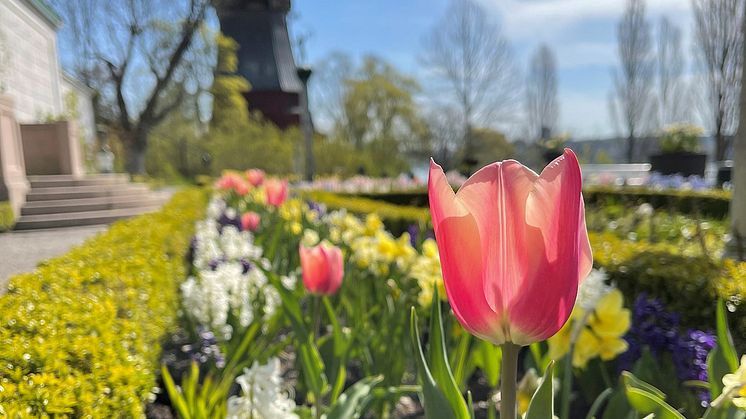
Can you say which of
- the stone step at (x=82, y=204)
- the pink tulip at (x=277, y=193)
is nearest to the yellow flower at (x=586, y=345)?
the pink tulip at (x=277, y=193)

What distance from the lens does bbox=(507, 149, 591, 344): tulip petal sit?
2.07 ft

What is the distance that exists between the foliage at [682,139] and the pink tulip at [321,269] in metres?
13.9

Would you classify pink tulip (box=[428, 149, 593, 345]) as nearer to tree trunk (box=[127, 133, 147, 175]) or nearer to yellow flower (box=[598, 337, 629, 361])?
yellow flower (box=[598, 337, 629, 361])

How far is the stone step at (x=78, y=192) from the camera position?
32.9ft

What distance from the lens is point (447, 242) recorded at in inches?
26.8

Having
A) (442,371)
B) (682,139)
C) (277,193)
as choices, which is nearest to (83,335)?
(442,371)

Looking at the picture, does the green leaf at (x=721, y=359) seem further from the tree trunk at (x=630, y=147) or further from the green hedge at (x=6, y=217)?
the tree trunk at (x=630, y=147)

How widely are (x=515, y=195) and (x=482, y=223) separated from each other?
0.06m

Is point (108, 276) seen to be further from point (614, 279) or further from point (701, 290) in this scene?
point (701, 290)

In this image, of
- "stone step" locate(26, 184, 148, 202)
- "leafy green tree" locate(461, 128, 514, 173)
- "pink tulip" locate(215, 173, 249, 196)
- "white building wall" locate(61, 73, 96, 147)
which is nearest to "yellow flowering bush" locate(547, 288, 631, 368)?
"pink tulip" locate(215, 173, 249, 196)

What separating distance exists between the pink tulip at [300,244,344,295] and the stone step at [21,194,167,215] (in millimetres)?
9914

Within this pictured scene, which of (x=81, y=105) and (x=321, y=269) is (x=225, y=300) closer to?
(x=321, y=269)

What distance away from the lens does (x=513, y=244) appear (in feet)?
2.18

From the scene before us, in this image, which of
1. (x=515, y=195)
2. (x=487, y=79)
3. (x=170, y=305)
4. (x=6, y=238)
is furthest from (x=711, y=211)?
(x=487, y=79)
